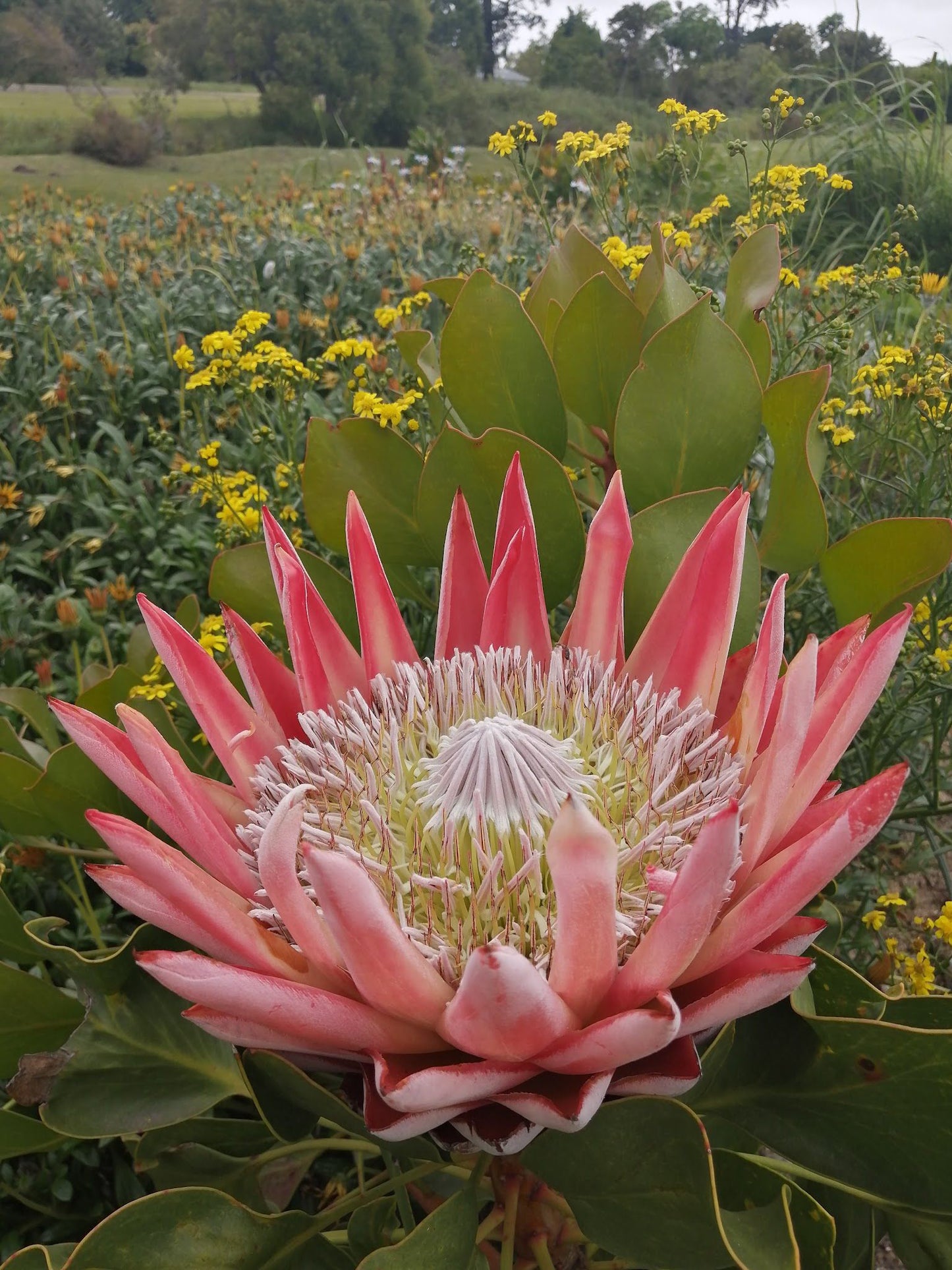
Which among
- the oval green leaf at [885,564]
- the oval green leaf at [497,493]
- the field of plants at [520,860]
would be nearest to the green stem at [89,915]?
the field of plants at [520,860]

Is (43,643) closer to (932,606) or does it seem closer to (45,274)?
(932,606)

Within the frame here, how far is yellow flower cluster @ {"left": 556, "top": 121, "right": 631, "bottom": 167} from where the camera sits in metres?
2.05

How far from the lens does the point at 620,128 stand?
2051 millimetres

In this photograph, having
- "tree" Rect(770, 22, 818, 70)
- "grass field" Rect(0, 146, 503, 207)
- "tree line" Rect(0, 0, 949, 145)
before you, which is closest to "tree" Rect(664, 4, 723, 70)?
"tree line" Rect(0, 0, 949, 145)

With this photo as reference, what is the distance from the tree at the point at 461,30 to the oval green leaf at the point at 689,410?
108 ft

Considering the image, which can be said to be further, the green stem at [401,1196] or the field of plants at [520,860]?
the green stem at [401,1196]

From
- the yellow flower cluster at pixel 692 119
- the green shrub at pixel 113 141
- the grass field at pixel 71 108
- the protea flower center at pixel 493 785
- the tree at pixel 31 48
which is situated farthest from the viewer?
the tree at pixel 31 48

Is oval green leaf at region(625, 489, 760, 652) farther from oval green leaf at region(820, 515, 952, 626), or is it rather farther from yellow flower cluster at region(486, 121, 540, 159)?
yellow flower cluster at region(486, 121, 540, 159)

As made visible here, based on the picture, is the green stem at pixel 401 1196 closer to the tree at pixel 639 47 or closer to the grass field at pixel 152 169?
the grass field at pixel 152 169

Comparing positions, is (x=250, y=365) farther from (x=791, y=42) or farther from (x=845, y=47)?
(x=791, y=42)

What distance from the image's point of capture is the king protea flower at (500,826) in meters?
0.48

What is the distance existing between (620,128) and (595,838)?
78.0 inches

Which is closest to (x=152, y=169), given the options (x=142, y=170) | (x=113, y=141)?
(x=142, y=170)

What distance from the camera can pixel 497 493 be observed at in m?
0.89
